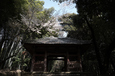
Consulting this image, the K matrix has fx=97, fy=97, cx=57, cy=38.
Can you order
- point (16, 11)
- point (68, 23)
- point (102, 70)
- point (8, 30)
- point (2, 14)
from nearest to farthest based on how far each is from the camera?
point (102, 70)
point (2, 14)
point (16, 11)
point (8, 30)
point (68, 23)

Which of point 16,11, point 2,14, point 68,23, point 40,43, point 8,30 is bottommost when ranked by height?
point 40,43

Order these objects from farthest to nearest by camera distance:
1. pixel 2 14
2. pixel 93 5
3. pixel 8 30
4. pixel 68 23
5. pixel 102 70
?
pixel 68 23 → pixel 8 30 → pixel 2 14 → pixel 102 70 → pixel 93 5

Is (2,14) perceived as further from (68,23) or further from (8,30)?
(68,23)

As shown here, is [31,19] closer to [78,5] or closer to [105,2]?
[78,5]

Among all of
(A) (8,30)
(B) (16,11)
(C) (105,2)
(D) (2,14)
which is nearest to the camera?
(C) (105,2)

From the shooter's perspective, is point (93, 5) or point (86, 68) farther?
point (86, 68)

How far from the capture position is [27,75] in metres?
6.53

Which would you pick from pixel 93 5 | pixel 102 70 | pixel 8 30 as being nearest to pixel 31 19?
pixel 8 30

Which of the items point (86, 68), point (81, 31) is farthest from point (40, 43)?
point (86, 68)

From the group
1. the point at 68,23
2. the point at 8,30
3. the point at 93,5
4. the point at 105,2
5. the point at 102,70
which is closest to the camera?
the point at 105,2

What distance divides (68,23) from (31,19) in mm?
11771

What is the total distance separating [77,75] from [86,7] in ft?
15.1

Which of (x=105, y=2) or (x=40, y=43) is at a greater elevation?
(x=105, y=2)

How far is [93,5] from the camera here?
6.23 m
